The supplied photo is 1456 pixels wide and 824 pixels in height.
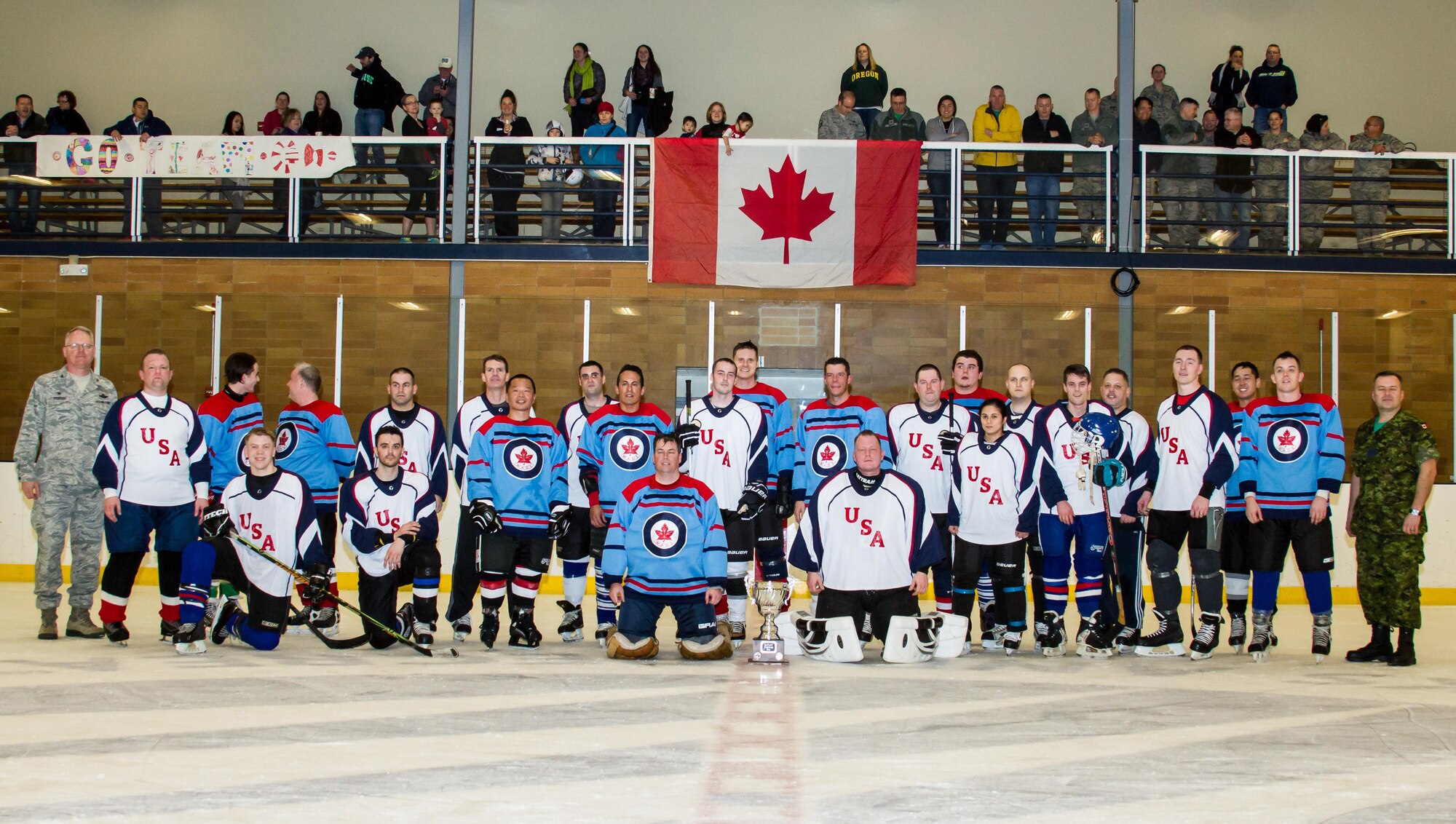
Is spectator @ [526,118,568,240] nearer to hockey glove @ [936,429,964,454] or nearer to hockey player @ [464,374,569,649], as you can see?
hockey player @ [464,374,569,649]

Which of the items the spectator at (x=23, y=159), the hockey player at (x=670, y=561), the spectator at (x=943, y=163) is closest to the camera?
the hockey player at (x=670, y=561)

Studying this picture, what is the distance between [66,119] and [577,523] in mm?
8002

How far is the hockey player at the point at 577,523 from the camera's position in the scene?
6.82m

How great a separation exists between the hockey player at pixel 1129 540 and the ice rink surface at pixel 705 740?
0.52 m

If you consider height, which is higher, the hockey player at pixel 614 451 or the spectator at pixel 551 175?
the spectator at pixel 551 175

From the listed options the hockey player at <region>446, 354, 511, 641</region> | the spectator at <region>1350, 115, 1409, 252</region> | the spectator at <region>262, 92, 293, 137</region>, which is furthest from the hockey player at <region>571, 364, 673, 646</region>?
the spectator at <region>1350, 115, 1409, 252</region>

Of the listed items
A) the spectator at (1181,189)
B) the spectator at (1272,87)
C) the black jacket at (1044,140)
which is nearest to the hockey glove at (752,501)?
the black jacket at (1044,140)

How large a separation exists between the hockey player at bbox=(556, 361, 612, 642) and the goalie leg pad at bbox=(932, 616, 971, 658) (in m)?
1.97

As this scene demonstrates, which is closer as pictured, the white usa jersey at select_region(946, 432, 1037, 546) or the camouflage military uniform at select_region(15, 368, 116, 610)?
the white usa jersey at select_region(946, 432, 1037, 546)

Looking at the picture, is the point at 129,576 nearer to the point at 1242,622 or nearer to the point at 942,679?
the point at 942,679

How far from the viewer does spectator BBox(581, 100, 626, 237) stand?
11.1m

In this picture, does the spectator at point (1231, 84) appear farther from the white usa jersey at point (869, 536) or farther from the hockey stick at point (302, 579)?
the hockey stick at point (302, 579)

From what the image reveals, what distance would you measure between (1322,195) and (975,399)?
6.00 metres

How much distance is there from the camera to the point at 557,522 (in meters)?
6.49
